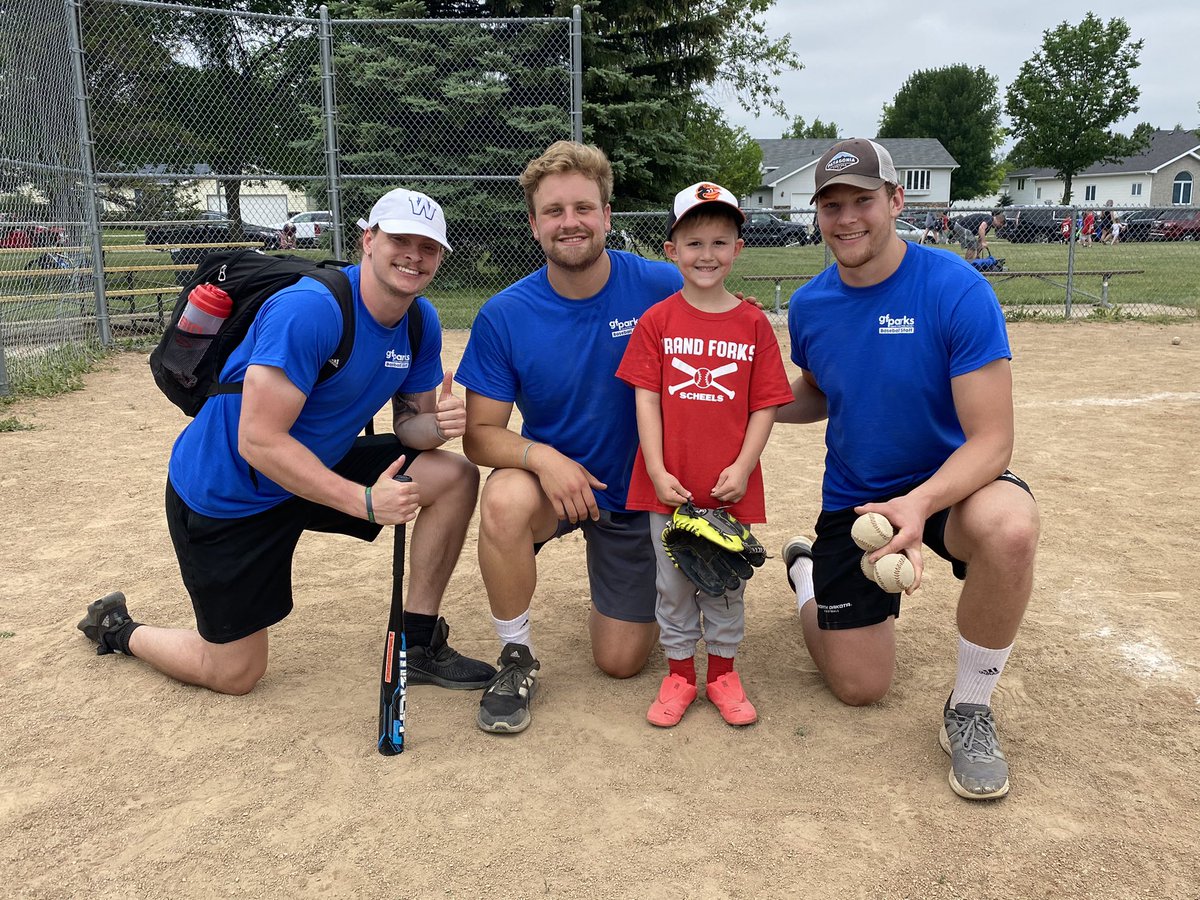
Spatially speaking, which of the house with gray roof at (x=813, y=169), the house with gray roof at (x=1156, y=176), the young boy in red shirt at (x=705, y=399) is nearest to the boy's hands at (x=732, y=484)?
the young boy in red shirt at (x=705, y=399)

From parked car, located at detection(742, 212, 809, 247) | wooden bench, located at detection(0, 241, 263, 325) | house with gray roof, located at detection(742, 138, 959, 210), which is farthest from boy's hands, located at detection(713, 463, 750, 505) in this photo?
house with gray roof, located at detection(742, 138, 959, 210)

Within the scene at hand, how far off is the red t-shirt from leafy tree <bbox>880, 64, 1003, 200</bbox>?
68.5 m

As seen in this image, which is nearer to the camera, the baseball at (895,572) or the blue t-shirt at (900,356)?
the baseball at (895,572)

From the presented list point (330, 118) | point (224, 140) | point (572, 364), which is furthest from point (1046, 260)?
point (572, 364)

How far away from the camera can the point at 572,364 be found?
11.2 feet

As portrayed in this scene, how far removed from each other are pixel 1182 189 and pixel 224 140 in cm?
6229

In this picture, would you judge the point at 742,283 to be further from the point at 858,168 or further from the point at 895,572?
the point at 895,572

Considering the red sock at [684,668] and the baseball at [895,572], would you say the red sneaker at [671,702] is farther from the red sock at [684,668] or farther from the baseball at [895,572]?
the baseball at [895,572]

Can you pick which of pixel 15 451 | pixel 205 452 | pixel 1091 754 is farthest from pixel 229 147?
pixel 1091 754

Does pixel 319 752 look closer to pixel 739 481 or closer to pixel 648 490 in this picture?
→ pixel 648 490

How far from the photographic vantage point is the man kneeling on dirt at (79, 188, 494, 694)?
292 cm

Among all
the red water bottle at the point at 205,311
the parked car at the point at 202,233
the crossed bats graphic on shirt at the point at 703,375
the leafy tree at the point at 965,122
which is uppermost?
the leafy tree at the point at 965,122

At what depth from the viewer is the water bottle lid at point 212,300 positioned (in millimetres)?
3125

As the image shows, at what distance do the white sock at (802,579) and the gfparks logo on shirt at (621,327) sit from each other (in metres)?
1.24
